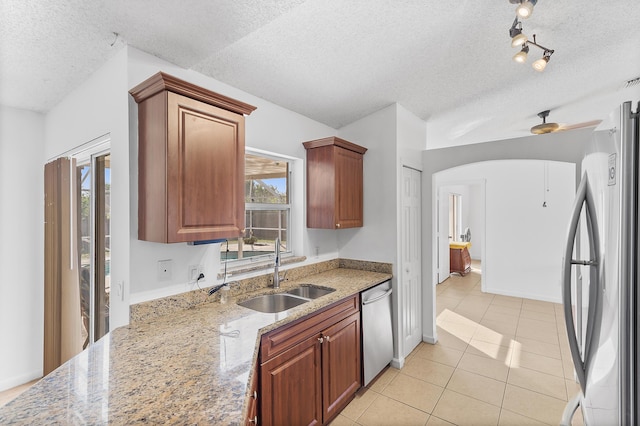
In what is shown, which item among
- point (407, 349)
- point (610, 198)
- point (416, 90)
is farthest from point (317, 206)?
point (610, 198)

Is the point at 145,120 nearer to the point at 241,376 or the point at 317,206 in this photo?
the point at 241,376

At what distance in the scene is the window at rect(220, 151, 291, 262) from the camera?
8.67 ft

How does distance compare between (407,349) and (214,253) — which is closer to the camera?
(214,253)

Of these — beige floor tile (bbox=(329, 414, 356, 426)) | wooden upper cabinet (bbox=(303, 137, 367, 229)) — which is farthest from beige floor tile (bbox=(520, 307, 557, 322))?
beige floor tile (bbox=(329, 414, 356, 426))

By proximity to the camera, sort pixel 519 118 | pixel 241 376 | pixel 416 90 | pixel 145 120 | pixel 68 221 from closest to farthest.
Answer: pixel 241 376
pixel 145 120
pixel 68 221
pixel 416 90
pixel 519 118

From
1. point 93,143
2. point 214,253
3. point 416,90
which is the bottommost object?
point 214,253

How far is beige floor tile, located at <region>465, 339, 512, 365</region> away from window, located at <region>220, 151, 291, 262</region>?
233 cm

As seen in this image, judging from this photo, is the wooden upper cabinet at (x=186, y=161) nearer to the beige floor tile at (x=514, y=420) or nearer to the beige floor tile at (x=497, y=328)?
the beige floor tile at (x=514, y=420)

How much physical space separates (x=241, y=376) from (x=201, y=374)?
17 cm

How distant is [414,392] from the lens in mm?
2576

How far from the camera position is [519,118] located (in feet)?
13.3

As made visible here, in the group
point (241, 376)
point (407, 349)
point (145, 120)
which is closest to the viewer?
point (241, 376)

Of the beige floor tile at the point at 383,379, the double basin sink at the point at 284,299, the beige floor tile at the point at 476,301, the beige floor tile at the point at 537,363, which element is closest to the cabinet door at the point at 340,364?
A: the beige floor tile at the point at 383,379

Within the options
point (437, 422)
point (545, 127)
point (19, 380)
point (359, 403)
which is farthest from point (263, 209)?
point (545, 127)
